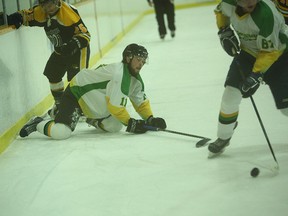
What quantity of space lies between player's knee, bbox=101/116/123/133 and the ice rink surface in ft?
0.17

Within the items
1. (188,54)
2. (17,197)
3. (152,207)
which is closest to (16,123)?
(17,197)

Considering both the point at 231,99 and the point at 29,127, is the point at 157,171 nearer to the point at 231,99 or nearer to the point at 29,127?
the point at 231,99

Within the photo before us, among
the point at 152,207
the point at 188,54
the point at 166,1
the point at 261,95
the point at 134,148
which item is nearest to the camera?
the point at 152,207

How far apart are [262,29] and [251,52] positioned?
0.82 feet

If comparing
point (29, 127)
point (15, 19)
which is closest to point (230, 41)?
point (29, 127)

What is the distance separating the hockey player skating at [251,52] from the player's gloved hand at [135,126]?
2.16 ft

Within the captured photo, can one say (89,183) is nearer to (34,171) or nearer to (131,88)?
(34,171)

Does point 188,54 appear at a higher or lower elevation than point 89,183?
lower

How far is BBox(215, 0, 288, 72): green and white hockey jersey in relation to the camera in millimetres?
2609

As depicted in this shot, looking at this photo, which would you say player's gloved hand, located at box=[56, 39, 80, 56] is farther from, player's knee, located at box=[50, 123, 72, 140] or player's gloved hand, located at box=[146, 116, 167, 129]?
player's gloved hand, located at box=[146, 116, 167, 129]

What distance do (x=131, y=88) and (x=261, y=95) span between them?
4.60ft

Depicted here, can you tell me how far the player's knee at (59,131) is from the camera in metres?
3.55

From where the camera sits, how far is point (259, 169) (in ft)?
8.84

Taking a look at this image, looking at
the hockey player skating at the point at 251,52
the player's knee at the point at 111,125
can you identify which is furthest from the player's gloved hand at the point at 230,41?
the player's knee at the point at 111,125
